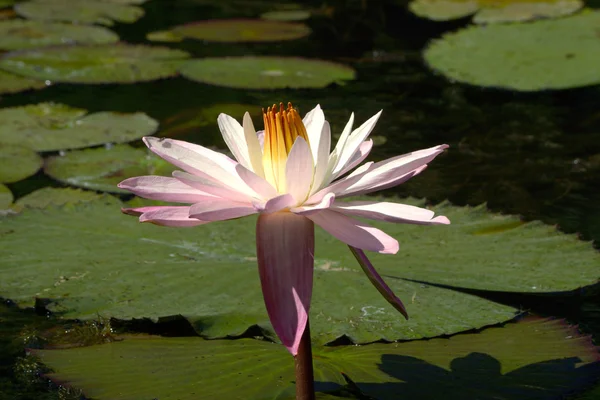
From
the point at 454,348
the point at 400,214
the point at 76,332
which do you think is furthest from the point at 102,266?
the point at 400,214

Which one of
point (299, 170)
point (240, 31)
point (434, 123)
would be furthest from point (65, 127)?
point (299, 170)

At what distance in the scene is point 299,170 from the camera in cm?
94

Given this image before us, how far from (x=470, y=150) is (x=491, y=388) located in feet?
4.34

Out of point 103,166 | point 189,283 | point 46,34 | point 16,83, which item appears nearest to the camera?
point 189,283

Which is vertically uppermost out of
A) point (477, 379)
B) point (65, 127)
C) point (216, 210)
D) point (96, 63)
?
point (216, 210)

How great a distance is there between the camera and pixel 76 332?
1.38 meters

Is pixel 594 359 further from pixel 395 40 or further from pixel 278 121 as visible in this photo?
pixel 395 40

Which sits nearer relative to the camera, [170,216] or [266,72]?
[170,216]

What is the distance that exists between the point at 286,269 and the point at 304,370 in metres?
0.14

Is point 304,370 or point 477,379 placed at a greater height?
point 304,370

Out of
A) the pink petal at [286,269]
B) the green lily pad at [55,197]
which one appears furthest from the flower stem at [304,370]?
the green lily pad at [55,197]

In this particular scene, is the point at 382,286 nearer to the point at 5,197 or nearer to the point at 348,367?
the point at 348,367

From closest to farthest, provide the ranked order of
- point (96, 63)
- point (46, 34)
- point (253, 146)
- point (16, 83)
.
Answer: point (253, 146)
point (16, 83)
point (96, 63)
point (46, 34)

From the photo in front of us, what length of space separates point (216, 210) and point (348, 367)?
1.40 feet
